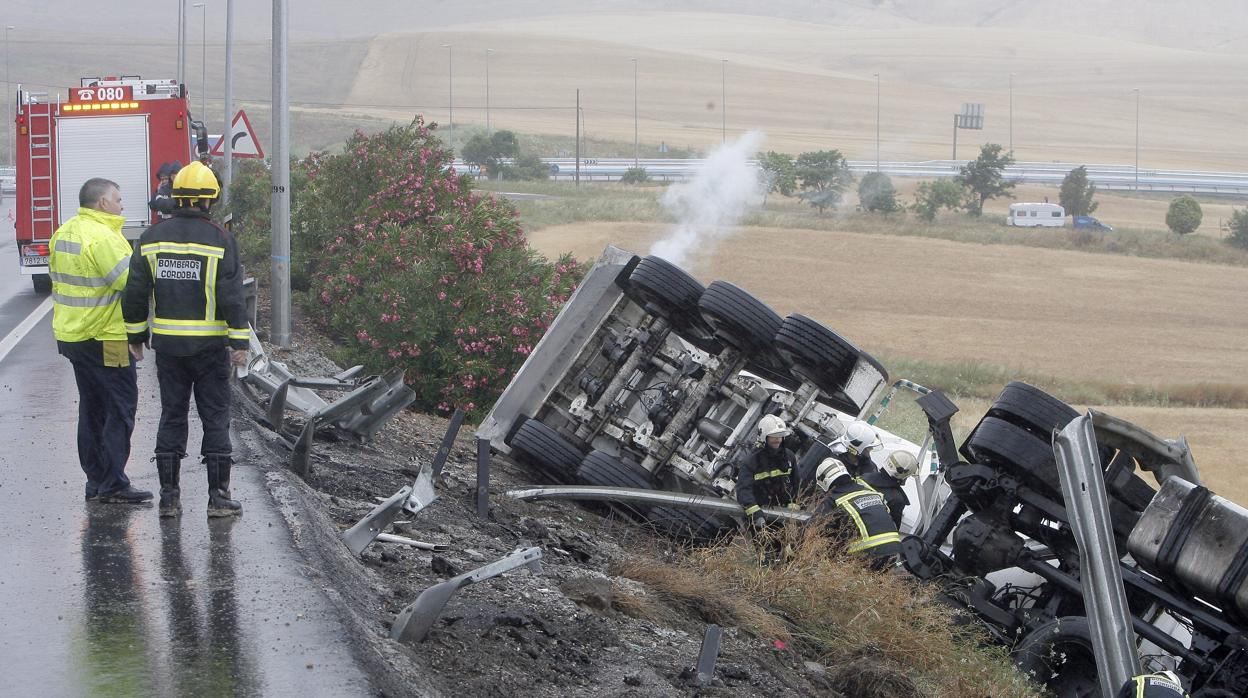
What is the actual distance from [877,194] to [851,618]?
202ft

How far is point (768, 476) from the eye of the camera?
31.5ft

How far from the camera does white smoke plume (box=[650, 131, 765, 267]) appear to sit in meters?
32.5

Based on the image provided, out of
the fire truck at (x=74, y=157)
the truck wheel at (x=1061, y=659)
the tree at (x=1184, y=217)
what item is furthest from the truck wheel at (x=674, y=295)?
the tree at (x=1184, y=217)

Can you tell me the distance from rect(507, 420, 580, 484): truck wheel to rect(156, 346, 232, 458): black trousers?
454 cm

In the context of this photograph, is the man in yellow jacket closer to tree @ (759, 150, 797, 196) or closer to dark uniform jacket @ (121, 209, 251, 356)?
dark uniform jacket @ (121, 209, 251, 356)

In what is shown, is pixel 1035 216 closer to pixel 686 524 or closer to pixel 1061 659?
pixel 686 524

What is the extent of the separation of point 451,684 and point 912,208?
208 feet

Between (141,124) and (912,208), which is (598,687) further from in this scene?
(912,208)

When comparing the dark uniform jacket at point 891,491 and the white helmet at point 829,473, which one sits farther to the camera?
the dark uniform jacket at point 891,491

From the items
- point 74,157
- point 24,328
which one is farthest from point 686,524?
point 74,157

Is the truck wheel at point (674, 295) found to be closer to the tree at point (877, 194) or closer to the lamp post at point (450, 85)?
the tree at point (877, 194)

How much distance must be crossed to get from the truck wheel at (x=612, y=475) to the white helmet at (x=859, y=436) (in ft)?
5.32

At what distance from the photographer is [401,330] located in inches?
543

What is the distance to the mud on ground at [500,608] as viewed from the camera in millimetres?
5348
